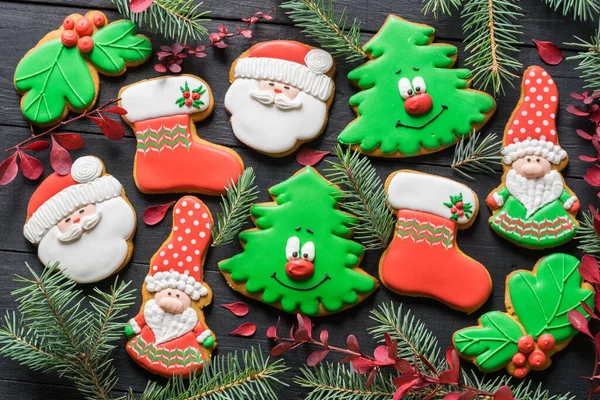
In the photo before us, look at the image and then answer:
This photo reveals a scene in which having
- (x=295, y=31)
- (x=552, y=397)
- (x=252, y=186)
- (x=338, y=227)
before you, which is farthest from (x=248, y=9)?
(x=552, y=397)

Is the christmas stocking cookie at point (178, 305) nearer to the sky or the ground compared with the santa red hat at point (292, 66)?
nearer to the ground

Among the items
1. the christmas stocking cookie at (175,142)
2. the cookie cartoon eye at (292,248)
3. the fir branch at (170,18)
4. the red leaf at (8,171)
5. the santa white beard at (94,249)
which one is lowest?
the santa white beard at (94,249)

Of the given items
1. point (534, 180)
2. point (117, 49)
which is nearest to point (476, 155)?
A: point (534, 180)

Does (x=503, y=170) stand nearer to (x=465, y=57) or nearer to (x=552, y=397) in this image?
(x=465, y=57)

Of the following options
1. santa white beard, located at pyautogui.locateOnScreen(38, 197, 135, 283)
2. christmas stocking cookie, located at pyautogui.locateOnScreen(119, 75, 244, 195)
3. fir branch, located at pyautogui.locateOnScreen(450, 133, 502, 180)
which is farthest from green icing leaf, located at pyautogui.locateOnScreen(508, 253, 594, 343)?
santa white beard, located at pyautogui.locateOnScreen(38, 197, 135, 283)

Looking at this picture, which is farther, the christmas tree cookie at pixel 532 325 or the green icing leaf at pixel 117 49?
the green icing leaf at pixel 117 49

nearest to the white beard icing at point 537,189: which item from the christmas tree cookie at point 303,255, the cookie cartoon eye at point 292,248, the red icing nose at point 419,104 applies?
the red icing nose at point 419,104

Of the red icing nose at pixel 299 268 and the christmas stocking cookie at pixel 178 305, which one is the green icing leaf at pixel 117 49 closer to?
the christmas stocking cookie at pixel 178 305
